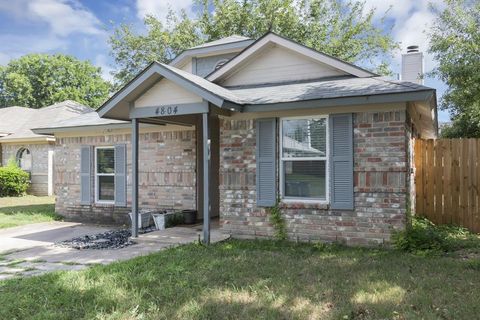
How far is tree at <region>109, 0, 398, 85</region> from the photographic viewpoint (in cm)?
2367

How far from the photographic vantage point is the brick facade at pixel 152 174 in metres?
10.3

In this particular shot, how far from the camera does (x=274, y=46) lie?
29.6ft

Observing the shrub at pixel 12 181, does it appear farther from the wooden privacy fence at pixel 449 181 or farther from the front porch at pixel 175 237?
the wooden privacy fence at pixel 449 181

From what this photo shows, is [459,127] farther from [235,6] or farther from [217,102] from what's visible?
[217,102]

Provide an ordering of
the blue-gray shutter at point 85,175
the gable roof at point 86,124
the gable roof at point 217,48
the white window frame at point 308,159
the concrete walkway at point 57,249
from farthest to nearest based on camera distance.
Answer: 1. the gable roof at point 217,48
2. the blue-gray shutter at point 85,175
3. the gable roof at point 86,124
4. the white window frame at point 308,159
5. the concrete walkway at point 57,249

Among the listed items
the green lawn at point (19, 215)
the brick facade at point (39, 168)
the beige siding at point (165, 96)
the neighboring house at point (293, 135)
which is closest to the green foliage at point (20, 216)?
the green lawn at point (19, 215)

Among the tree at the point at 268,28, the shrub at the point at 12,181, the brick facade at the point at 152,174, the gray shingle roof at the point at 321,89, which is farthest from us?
the tree at the point at 268,28

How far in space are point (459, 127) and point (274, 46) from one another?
14.6 meters

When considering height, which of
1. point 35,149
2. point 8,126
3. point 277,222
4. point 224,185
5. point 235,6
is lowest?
point 277,222

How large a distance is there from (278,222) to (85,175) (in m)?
6.50

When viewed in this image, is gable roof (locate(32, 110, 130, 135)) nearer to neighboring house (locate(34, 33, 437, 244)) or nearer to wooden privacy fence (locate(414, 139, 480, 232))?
neighboring house (locate(34, 33, 437, 244))

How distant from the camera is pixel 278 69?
9.01 meters

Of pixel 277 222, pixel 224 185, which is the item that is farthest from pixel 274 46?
pixel 277 222

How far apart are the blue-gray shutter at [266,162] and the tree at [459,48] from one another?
665 centimetres
